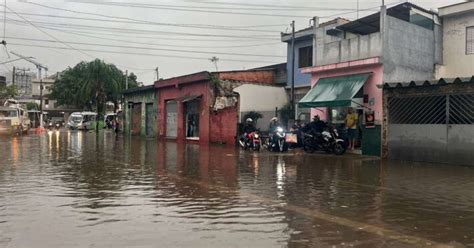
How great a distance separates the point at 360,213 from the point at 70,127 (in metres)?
57.9

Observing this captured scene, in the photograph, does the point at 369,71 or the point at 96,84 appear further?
the point at 96,84

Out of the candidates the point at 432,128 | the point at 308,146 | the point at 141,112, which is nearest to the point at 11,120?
the point at 141,112

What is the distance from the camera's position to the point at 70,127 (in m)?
60.5

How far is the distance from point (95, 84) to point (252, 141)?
40.6m

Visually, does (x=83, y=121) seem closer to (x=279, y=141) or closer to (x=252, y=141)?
(x=252, y=141)

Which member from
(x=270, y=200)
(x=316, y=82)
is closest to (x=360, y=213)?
(x=270, y=200)

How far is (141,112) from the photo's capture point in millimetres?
39594

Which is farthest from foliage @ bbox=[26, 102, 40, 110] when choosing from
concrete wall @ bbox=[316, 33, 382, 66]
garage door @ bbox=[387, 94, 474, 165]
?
garage door @ bbox=[387, 94, 474, 165]

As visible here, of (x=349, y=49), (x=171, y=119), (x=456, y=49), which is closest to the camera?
(x=349, y=49)

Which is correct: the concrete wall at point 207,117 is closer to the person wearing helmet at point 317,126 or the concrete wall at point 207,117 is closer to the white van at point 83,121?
the person wearing helmet at point 317,126

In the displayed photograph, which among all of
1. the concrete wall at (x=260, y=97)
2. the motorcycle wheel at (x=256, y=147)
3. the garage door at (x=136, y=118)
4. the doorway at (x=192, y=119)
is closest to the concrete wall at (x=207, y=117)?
the doorway at (x=192, y=119)

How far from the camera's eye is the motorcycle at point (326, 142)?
19.1 m

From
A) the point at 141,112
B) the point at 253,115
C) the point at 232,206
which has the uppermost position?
the point at 141,112

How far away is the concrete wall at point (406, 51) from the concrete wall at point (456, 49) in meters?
0.67
